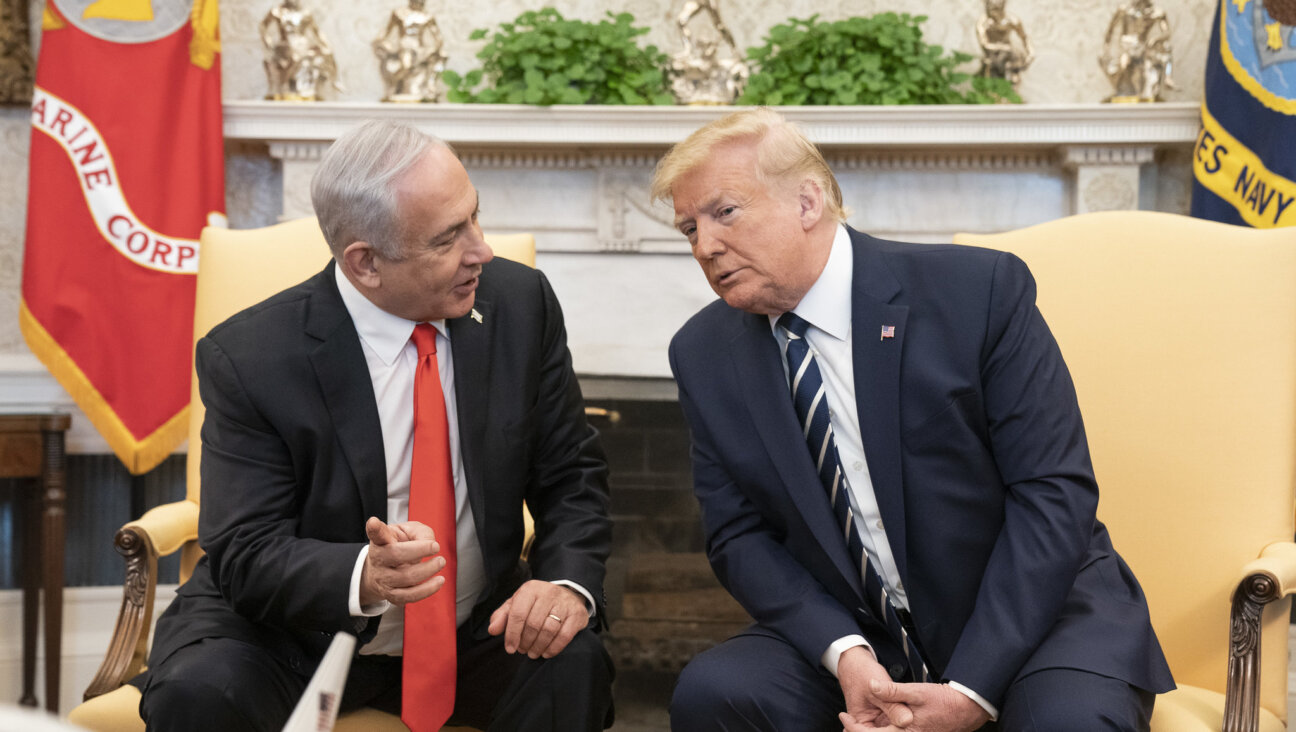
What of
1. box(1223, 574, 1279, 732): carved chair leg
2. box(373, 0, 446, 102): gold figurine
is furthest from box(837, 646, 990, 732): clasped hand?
box(373, 0, 446, 102): gold figurine

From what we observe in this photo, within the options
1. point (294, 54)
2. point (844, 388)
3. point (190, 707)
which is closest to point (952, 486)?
point (844, 388)

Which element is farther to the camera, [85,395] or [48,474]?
[85,395]

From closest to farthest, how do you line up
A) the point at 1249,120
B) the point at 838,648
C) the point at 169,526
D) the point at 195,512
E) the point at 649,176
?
the point at 838,648 < the point at 169,526 < the point at 195,512 < the point at 1249,120 < the point at 649,176

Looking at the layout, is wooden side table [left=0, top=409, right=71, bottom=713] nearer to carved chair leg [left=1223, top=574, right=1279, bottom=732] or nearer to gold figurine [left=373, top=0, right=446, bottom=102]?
gold figurine [left=373, top=0, right=446, bottom=102]

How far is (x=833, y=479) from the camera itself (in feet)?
5.49

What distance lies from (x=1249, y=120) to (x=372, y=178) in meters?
2.37

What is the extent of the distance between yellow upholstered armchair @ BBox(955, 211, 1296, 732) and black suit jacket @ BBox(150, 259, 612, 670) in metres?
0.94

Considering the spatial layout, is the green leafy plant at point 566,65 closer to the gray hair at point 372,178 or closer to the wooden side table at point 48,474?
the wooden side table at point 48,474

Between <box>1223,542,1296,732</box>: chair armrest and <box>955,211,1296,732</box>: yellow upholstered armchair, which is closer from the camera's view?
<box>1223,542,1296,732</box>: chair armrest

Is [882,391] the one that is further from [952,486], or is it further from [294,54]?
[294,54]

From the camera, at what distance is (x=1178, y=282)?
193cm

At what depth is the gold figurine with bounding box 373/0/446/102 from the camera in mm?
3316

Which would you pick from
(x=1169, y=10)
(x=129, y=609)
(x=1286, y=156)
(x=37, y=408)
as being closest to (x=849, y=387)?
(x=129, y=609)

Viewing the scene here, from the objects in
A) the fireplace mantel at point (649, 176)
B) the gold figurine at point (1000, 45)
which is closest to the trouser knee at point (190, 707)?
the fireplace mantel at point (649, 176)
